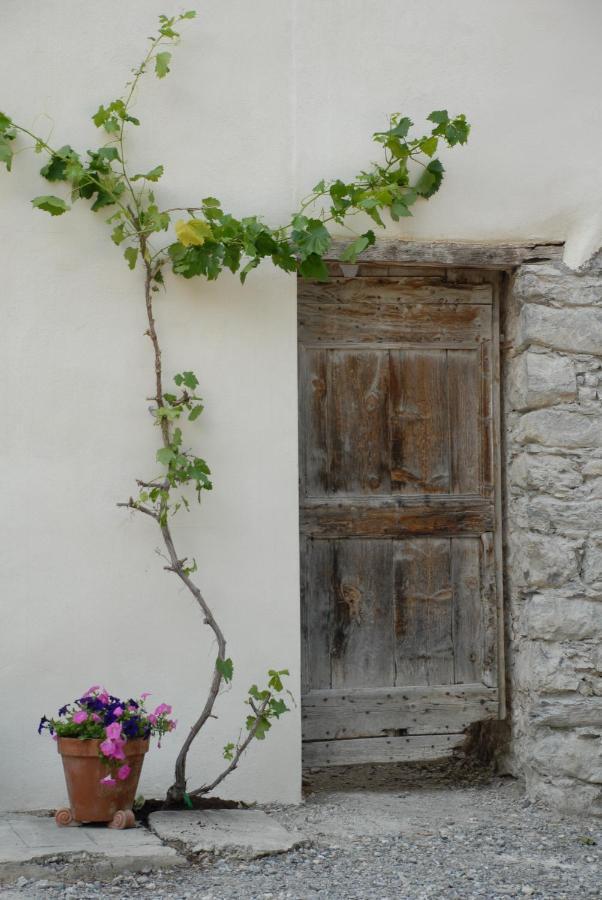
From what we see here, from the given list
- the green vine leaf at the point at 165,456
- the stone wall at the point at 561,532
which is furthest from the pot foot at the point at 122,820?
the stone wall at the point at 561,532

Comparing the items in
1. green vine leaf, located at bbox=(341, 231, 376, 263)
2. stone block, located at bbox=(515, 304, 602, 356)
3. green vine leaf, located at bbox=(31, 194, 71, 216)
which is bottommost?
stone block, located at bbox=(515, 304, 602, 356)

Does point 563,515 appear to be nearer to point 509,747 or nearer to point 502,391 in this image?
point 502,391

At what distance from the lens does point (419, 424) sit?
4477 mm

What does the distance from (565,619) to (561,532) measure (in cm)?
33

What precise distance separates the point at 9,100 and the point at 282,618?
2134 mm

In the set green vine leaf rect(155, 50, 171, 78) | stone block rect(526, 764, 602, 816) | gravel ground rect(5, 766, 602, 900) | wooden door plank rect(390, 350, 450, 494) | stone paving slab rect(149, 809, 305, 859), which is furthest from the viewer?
wooden door plank rect(390, 350, 450, 494)

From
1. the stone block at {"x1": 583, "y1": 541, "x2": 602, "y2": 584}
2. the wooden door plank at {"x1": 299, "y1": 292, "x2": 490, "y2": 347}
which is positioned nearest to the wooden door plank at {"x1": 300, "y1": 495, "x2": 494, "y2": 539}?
the stone block at {"x1": 583, "y1": 541, "x2": 602, "y2": 584}

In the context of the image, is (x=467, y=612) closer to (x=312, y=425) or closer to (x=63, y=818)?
(x=312, y=425)

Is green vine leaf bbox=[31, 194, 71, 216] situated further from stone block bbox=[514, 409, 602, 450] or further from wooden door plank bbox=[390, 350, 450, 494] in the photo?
stone block bbox=[514, 409, 602, 450]

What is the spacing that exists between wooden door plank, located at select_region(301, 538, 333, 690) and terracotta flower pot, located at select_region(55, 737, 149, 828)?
0.93 metres

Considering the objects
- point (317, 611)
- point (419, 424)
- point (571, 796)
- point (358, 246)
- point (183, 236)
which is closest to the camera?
point (183, 236)

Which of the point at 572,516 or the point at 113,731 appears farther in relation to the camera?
the point at 572,516

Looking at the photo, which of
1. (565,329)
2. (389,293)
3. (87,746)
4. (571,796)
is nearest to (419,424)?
(389,293)

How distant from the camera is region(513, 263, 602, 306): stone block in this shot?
427 cm
